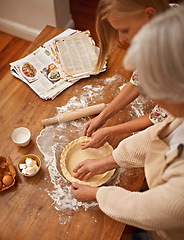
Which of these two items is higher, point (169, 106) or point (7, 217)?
point (169, 106)

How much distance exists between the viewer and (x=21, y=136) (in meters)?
1.35

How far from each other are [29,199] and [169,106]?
2.68 ft

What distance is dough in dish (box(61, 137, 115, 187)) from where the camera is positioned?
1.25 metres

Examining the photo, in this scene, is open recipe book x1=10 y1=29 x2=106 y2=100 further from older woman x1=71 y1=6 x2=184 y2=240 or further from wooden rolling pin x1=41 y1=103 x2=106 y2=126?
older woman x1=71 y1=6 x2=184 y2=240

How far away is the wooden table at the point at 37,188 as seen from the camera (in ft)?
3.65

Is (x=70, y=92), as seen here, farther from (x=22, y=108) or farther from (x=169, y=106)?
(x=169, y=106)

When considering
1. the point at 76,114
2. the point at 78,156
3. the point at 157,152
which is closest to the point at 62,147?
the point at 78,156

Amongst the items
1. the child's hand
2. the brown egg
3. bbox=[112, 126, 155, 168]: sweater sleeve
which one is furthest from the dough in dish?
the brown egg

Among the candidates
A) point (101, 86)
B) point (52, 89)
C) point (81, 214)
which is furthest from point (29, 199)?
point (101, 86)

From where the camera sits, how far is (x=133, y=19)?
1.00 metres

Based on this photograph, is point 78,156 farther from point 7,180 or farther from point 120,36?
point 120,36

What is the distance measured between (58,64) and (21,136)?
581 mm

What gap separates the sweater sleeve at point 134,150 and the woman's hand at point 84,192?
171mm

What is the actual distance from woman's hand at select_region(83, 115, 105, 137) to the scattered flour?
51 mm
